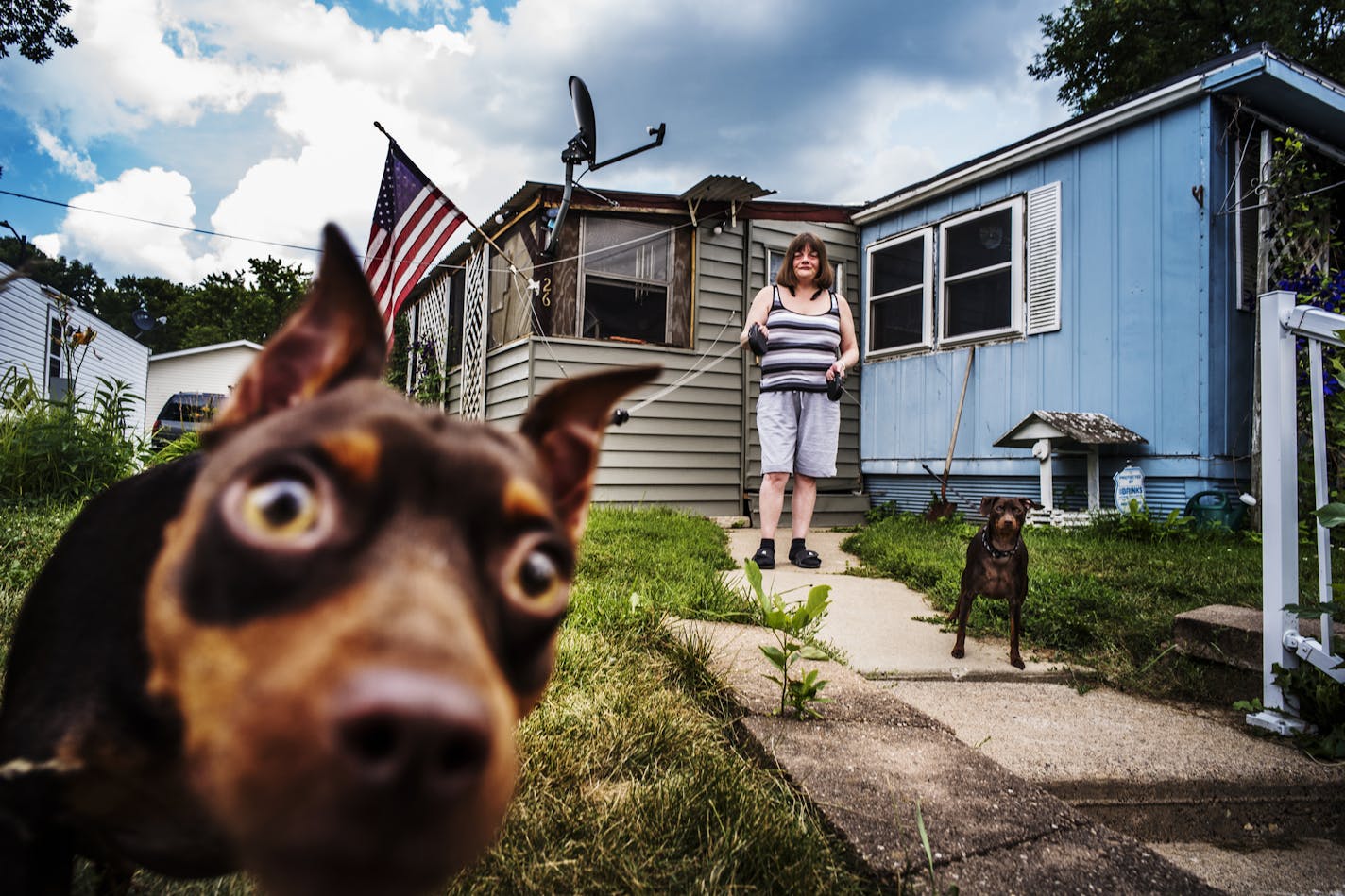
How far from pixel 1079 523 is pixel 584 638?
524 cm

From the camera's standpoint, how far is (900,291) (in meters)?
8.96

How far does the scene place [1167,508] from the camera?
21.0 feet

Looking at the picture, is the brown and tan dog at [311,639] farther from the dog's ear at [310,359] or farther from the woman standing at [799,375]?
the woman standing at [799,375]

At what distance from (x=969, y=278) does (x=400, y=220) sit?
805cm

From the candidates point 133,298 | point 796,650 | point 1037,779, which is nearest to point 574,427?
point 796,650

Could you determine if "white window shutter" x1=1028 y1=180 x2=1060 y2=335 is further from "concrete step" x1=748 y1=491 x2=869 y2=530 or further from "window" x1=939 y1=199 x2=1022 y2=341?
"concrete step" x1=748 y1=491 x2=869 y2=530

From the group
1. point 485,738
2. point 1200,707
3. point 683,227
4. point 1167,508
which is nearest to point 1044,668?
point 1200,707

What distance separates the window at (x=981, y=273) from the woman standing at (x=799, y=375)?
3587 mm

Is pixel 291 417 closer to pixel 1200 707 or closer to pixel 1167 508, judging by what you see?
pixel 1200 707

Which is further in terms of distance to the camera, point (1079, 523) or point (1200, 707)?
point (1079, 523)

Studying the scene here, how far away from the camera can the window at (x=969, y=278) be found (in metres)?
7.44

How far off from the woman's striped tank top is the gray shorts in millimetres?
89

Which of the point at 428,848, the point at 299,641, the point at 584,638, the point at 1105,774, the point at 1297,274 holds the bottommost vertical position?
the point at 1105,774

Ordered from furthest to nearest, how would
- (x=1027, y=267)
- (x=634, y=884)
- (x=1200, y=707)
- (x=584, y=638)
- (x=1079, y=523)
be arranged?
(x=1027, y=267) < (x=1079, y=523) < (x=1200, y=707) < (x=584, y=638) < (x=634, y=884)
